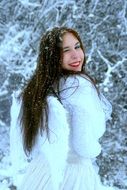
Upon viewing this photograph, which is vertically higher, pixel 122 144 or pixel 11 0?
pixel 11 0

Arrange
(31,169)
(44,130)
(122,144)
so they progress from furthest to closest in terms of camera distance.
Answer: (122,144)
(31,169)
(44,130)

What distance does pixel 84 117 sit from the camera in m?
2.77

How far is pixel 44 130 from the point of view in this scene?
2.79 meters

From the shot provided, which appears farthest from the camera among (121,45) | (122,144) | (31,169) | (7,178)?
(121,45)

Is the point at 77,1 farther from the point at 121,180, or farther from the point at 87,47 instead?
the point at 121,180

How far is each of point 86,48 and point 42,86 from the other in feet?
13.6

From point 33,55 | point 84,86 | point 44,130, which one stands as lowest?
point 33,55

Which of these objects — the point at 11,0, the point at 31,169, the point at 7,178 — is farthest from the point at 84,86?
the point at 11,0

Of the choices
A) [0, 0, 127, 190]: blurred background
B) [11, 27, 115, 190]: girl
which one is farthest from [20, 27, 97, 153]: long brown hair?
[0, 0, 127, 190]: blurred background

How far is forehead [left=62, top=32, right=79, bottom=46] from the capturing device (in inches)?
116

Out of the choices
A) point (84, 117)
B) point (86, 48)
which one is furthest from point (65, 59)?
point (86, 48)

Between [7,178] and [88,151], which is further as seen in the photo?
[7,178]

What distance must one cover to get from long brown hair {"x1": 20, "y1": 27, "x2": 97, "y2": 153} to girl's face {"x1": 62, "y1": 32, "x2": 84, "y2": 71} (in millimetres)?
27

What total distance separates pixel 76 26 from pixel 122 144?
5.25 feet
